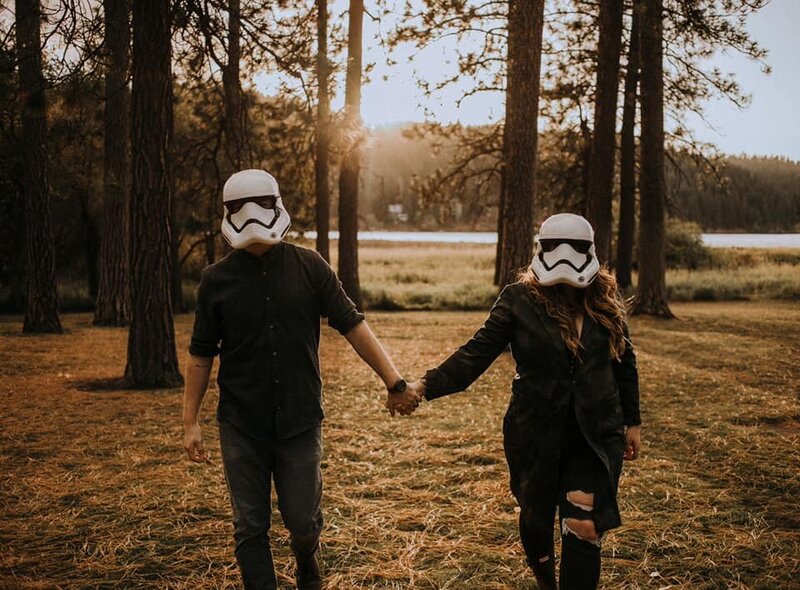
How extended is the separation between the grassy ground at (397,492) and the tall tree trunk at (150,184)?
0.95m

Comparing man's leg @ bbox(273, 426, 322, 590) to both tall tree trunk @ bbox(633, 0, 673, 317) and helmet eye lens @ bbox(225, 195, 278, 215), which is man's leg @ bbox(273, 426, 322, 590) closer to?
helmet eye lens @ bbox(225, 195, 278, 215)

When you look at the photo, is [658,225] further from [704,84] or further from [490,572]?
[490,572]

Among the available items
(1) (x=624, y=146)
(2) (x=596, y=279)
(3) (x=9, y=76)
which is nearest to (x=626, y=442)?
(2) (x=596, y=279)

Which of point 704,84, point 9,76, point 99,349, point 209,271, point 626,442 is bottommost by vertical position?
point 99,349

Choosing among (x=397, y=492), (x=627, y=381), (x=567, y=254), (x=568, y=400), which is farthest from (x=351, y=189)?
(x=568, y=400)

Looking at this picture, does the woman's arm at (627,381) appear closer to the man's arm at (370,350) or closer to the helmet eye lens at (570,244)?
the helmet eye lens at (570,244)

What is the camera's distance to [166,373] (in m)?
10.4

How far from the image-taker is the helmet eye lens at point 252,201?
12.0 ft

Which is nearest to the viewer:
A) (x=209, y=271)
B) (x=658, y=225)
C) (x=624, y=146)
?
(x=209, y=271)

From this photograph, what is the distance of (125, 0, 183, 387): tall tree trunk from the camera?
9.56m

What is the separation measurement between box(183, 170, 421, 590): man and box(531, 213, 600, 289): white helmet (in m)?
1.17

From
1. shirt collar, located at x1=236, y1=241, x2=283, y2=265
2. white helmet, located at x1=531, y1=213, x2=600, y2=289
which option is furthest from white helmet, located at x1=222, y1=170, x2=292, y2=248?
white helmet, located at x1=531, y1=213, x2=600, y2=289

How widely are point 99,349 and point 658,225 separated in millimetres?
13790

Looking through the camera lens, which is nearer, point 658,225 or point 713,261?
point 658,225
